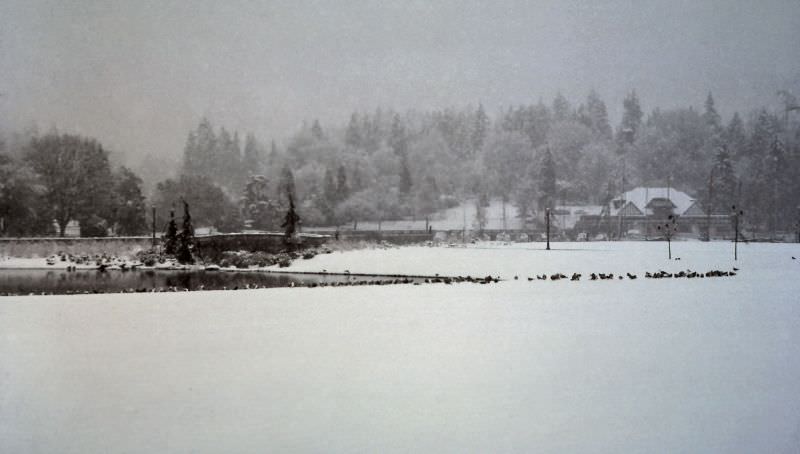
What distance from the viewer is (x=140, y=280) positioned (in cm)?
2202

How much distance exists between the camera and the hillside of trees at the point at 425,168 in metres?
30.9

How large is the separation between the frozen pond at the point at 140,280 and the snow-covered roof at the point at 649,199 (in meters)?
31.6

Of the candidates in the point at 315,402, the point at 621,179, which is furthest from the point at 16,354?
the point at 621,179

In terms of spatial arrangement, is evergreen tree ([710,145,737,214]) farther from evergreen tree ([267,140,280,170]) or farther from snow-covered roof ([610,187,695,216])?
evergreen tree ([267,140,280,170])

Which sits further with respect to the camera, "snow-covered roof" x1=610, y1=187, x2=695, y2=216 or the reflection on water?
"snow-covered roof" x1=610, y1=187, x2=695, y2=216

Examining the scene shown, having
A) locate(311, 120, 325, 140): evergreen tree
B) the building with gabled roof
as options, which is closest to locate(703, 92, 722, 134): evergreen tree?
the building with gabled roof

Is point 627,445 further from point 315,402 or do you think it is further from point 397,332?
point 397,332

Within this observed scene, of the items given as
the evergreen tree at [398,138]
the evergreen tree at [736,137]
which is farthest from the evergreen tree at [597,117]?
the evergreen tree at [398,138]

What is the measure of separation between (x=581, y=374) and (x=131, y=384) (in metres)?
4.49

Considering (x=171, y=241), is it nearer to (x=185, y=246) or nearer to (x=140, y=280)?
(x=185, y=246)

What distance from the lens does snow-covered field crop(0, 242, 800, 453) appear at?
192 inches

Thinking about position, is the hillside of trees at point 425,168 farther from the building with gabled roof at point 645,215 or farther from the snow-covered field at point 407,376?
the snow-covered field at point 407,376

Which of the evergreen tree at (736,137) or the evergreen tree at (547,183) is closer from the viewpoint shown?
the evergreen tree at (736,137)

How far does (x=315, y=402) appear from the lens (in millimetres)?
5508
